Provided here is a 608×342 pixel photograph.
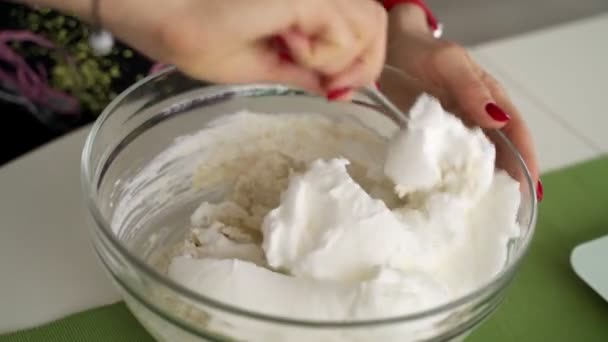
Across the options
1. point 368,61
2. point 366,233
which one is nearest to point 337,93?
point 368,61

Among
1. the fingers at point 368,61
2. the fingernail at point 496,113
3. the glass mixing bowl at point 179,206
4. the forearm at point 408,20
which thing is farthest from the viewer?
the forearm at point 408,20

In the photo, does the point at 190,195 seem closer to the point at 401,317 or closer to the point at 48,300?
the point at 48,300

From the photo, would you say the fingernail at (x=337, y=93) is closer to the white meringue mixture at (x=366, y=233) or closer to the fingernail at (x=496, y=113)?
the white meringue mixture at (x=366, y=233)

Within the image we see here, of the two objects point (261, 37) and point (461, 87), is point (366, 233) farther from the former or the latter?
point (461, 87)

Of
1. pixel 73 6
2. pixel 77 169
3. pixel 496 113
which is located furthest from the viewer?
pixel 77 169

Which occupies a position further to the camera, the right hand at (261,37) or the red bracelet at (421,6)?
the red bracelet at (421,6)

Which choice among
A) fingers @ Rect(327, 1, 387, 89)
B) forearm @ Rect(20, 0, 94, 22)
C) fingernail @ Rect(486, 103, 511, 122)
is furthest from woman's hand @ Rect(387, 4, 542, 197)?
forearm @ Rect(20, 0, 94, 22)

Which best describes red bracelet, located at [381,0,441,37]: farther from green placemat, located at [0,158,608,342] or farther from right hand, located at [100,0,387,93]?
right hand, located at [100,0,387,93]

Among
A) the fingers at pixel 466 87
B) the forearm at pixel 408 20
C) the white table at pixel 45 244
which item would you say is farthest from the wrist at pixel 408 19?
the white table at pixel 45 244
